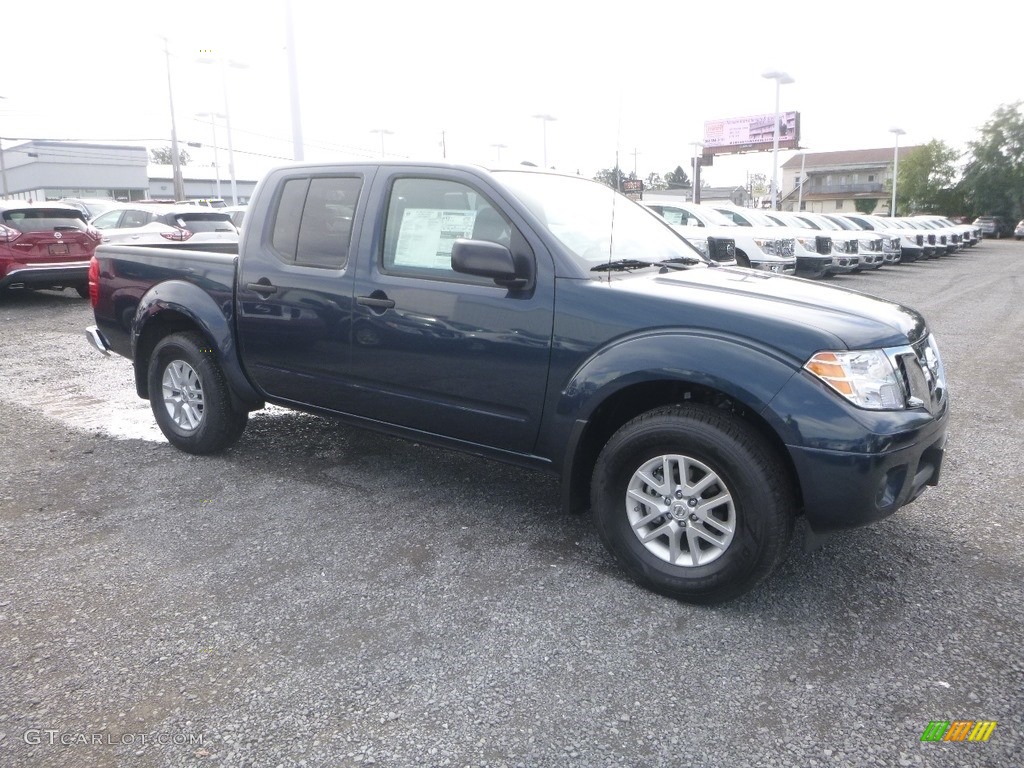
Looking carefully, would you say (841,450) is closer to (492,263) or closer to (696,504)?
(696,504)

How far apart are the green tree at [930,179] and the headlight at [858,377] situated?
6466 cm

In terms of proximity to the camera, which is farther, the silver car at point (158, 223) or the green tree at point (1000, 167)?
the green tree at point (1000, 167)

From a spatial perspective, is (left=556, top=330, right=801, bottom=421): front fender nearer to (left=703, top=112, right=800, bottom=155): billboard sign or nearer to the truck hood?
the truck hood

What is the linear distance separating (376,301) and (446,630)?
172cm

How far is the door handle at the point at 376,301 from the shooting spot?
4078 millimetres

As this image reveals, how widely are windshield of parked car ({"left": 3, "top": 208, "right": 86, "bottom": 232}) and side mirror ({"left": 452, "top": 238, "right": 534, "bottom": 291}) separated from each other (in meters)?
10.8

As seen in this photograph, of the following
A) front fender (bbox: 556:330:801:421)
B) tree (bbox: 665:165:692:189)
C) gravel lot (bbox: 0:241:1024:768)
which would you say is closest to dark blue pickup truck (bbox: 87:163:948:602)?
front fender (bbox: 556:330:801:421)

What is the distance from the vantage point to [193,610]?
331 cm

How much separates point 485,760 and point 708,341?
1.73m

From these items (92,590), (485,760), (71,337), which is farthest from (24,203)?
(485,760)

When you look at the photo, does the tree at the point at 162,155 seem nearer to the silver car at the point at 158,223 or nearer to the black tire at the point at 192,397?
the silver car at the point at 158,223

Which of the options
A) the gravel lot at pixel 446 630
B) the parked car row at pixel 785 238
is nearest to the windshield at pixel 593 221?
the gravel lot at pixel 446 630

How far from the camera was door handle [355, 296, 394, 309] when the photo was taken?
4.08 metres

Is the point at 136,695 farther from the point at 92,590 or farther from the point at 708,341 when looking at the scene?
the point at 708,341
